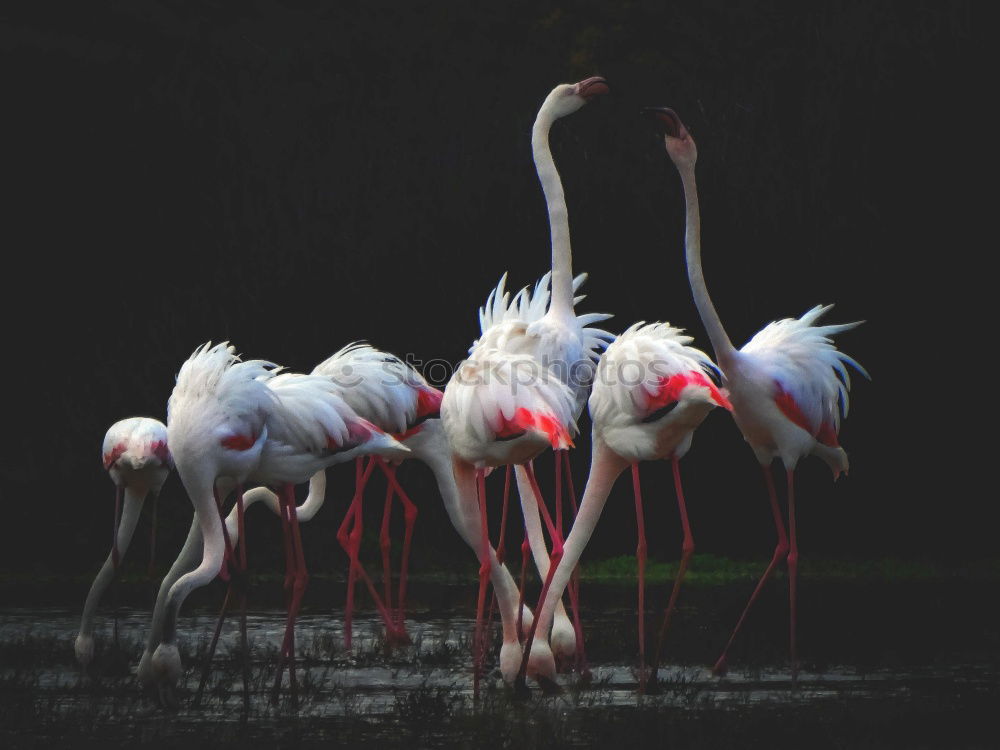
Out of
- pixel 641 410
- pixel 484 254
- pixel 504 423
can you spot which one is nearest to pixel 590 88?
pixel 641 410

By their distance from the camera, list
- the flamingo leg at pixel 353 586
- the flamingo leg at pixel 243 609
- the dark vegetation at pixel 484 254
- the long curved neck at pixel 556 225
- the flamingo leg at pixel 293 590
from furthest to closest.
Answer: the dark vegetation at pixel 484 254, the flamingo leg at pixel 353 586, the long curved neck at pixel 556 225, the flamingo leg at pixel 293 590, the flamingo leg at pixel 243 609

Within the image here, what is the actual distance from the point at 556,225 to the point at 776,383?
1.42 metres

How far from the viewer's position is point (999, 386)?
427 inches

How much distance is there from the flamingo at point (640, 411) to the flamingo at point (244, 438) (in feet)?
3.49

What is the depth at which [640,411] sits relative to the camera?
6.23m

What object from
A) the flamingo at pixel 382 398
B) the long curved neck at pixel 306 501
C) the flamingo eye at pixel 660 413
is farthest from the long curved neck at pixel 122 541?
the flamingo eye at pixel 660 413

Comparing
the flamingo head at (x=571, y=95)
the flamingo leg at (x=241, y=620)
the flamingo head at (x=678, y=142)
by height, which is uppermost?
the flamingo head at (x=571, y=95)

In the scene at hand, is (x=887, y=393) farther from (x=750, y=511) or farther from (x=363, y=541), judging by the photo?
(x=363, y=541)

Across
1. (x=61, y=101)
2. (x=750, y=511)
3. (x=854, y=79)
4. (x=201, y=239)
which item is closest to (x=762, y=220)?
(x=854, y=79)

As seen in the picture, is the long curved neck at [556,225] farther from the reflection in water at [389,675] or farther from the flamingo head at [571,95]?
the reflection in water at [389,675]

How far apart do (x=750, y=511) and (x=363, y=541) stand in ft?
Result: 9.16

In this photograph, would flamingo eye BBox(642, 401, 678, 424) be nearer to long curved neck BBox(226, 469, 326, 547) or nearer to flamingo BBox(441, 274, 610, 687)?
flamingo BBox(441, 274, 610, 687)

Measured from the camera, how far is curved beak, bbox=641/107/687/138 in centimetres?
720

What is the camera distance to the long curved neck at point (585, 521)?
639cm
